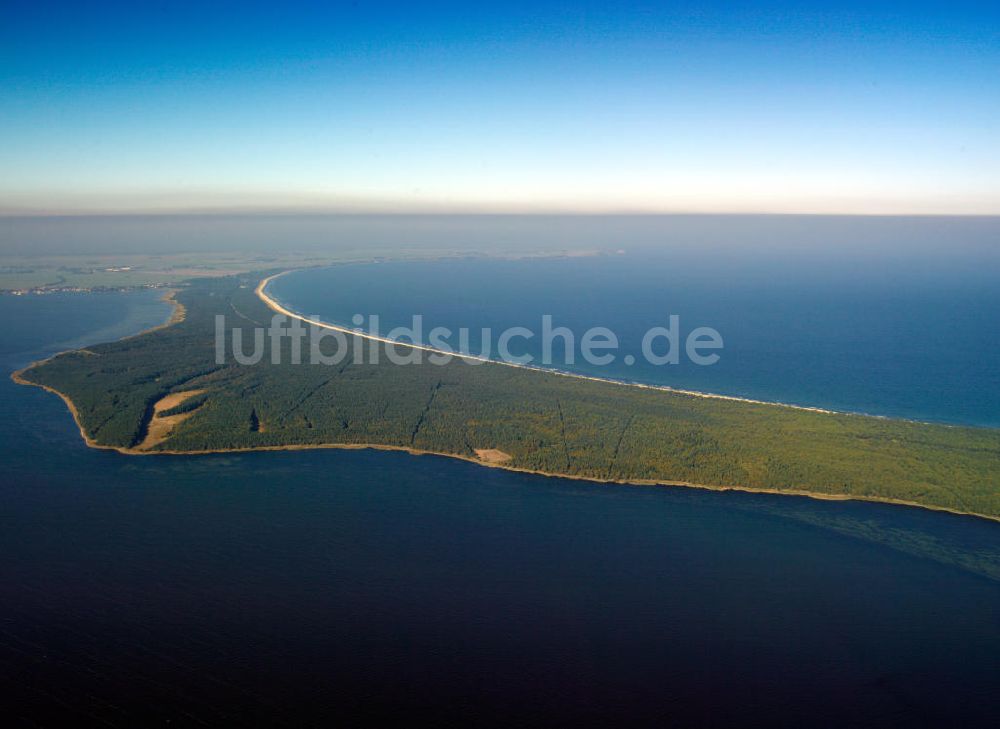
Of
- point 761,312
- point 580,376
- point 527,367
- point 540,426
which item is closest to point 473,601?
point 540,426

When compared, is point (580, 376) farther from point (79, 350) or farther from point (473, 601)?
point (79, 350)

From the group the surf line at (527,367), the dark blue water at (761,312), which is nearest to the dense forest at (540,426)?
the surf line at (527,367)

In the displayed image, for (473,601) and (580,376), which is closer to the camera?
(473,601)

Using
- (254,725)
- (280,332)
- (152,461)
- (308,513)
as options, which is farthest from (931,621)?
(280,332)

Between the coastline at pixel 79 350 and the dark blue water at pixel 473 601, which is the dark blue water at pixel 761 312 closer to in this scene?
the coastline at pixel 79 350

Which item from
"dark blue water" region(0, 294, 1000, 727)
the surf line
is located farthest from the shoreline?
"dark blue water" region(0, 294, 1000, 727)

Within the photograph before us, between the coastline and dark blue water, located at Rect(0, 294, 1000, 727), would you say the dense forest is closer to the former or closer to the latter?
the coastline

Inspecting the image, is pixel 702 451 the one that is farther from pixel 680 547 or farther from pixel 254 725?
pixel 254 725
